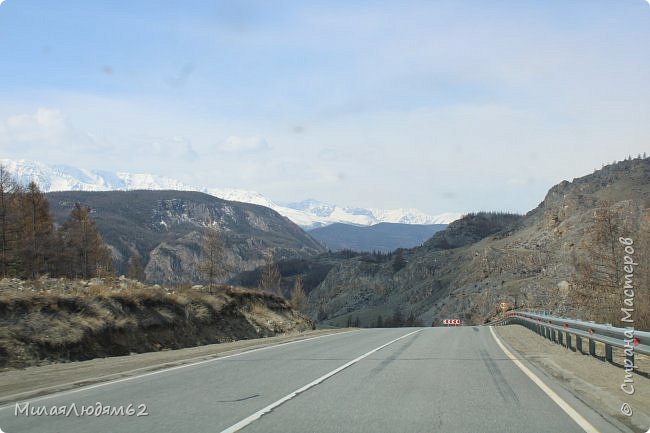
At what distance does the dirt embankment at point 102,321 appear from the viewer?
59.5ft

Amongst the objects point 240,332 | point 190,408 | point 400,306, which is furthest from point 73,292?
point 400,306

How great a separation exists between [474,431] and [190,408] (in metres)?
4.35

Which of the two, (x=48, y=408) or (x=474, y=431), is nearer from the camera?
(x=474, y=431)

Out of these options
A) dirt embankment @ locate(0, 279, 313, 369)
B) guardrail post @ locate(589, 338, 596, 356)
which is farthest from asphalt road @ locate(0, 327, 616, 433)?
dirt embankment @ locate(0, 279, 313, 369)

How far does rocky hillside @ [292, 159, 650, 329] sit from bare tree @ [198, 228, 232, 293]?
2840 centimetres

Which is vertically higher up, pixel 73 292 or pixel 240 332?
pixel 73 292

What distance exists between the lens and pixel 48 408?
32.1 feet

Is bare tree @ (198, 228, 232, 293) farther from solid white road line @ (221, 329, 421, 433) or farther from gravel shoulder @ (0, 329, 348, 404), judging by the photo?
solid white road line @ (221, 329, 421, 433)

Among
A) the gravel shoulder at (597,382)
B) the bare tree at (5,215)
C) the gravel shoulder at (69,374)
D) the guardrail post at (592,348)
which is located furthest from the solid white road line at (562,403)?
the bare tree at (5,215)

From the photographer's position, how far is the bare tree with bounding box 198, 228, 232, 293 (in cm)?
5138

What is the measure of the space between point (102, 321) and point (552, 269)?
353 ft

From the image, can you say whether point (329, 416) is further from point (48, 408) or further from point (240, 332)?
point (240, 332)

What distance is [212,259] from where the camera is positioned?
5241 cm

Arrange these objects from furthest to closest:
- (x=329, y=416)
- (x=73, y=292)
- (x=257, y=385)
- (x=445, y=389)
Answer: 1. (x=73, y=292)
2. (x=257, y=385)
3. (x=445, y=389)
4. (x=329, y=416)
